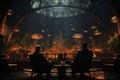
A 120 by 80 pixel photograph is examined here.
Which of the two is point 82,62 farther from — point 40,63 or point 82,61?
point 40,63

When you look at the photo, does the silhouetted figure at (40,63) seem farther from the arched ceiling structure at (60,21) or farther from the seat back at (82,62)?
the arched ceiling structure at (60,21)

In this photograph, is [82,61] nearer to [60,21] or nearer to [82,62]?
[82,62]

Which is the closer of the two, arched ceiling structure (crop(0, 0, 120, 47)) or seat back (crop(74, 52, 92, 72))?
seat back (crop(74, 52, 92, 72))

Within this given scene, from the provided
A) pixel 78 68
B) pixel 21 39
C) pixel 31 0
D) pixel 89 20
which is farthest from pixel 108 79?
pixel 89 20

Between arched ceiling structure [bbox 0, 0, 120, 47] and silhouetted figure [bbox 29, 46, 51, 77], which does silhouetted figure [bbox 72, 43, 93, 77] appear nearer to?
silhouetted figure [bbox 29, 46, 51, 77]

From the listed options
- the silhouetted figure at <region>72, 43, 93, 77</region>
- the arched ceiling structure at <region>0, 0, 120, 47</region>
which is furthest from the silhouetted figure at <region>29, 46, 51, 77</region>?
the arched ceiling structure at <region>0, 0, 120, 47</region>

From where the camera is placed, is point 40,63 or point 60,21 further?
point 60,21

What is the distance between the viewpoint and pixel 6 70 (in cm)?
967

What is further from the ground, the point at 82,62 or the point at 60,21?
the point at 60,21

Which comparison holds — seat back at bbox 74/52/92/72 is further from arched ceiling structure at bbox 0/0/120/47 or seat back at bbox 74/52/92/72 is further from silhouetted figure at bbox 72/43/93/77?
arched ceiling structure at bbox 0/0/120/47

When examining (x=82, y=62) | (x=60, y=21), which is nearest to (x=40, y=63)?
(x=82, y=62)

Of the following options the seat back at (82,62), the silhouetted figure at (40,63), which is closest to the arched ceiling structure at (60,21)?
the silhouetted figure at (40,63)

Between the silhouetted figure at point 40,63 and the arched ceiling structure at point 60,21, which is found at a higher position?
the arched ceiling structure at point 60,21

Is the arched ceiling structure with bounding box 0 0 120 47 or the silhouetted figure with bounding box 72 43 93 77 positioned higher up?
the arched ceiling structure with bounding box 0 0 120 47
